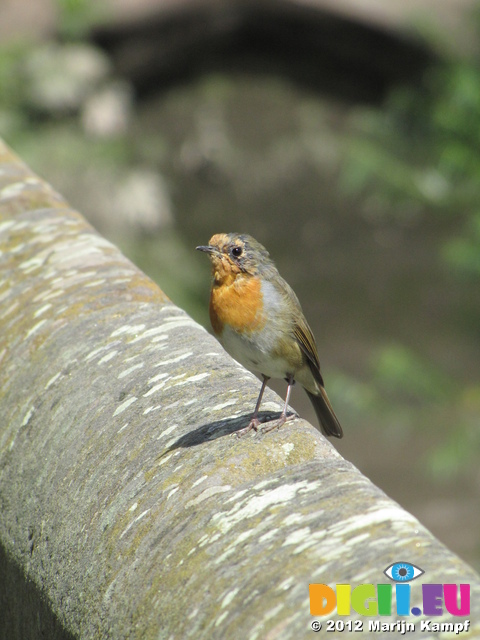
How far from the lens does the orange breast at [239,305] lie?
103 inches

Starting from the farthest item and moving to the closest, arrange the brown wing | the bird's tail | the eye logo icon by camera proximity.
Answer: the bird's tail, the brown wing, the eye logo icon

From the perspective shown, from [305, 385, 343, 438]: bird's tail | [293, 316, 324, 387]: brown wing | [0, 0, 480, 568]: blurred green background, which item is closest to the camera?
[293, 316, 324, 387]: brown wing

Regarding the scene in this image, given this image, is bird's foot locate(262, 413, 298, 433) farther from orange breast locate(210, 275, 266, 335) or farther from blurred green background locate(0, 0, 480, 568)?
blurred green background locate(0, 0, 480, 568)

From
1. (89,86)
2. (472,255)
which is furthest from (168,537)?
(89,86)

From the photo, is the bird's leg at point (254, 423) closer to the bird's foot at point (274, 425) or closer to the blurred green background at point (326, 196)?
the bird's foot at point (274, 425)

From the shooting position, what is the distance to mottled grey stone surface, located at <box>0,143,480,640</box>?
1.32m

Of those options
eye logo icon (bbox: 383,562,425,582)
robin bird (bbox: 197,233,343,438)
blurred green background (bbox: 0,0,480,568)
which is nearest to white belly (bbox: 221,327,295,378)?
robin bird (bbox: 197,233,343,438)

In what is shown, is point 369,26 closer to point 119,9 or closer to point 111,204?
point 119,9

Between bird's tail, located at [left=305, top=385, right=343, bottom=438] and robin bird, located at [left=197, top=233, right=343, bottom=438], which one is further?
bird's tail, located at [left=305, top=385, right=343, bottom=438]

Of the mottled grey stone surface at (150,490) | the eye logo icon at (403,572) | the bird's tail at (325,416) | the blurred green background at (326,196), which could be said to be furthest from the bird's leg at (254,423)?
the blurred green background at (326,196)

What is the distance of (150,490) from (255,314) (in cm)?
108

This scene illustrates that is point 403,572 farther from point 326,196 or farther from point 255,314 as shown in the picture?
point 326,196

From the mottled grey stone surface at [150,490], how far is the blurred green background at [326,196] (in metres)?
2.69

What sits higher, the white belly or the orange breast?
the orange breast
